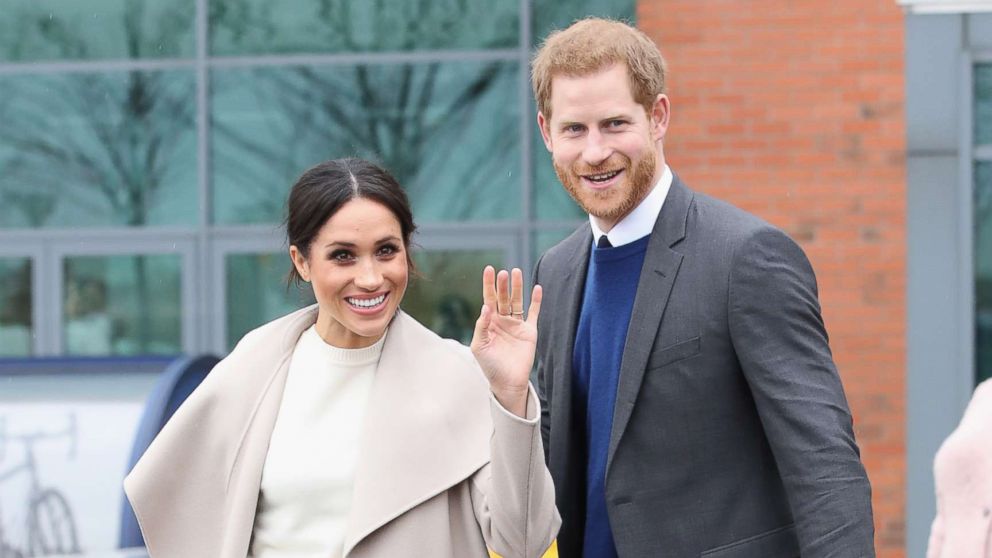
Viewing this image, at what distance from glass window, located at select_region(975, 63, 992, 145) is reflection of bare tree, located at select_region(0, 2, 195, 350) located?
450 centimetres

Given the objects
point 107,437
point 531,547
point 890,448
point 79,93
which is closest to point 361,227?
point 531,547

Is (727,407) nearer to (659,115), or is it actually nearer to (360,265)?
(659,115)

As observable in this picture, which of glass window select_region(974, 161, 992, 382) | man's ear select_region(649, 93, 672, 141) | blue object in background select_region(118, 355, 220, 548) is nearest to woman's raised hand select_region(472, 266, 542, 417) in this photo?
man's ear select_region(649, 93, 672, 141)

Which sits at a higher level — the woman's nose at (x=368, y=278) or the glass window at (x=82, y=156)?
the glass window at (x=82, y=156)

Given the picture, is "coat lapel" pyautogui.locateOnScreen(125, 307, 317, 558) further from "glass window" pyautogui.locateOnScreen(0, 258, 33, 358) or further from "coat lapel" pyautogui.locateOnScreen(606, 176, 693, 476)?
"glass window" pyautogui.locateOnScreen(0, 258, 33, 358)

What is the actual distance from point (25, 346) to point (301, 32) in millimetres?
2531

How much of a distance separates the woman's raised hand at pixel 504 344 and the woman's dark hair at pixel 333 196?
1.14 feet

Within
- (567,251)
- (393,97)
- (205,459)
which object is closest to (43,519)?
(205,459)

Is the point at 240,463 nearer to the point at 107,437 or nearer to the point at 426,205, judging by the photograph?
the point at 107,437

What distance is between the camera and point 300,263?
3121 millimetres

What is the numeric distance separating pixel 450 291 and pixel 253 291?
1214mm

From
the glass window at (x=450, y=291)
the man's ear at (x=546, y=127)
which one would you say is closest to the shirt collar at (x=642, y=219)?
the man's ear at (x=546, y=127)

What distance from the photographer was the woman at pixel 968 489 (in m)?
1.92

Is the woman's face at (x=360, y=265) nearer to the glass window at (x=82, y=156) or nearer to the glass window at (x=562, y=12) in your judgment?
the glass window at (x=562, y=12)
